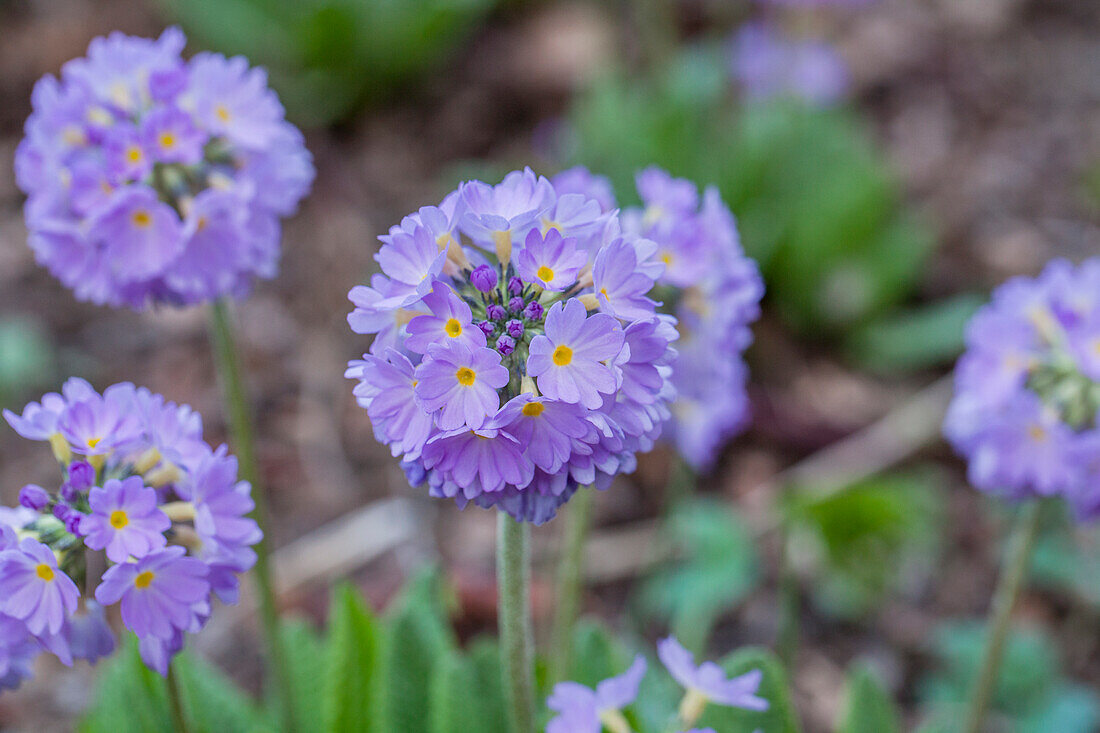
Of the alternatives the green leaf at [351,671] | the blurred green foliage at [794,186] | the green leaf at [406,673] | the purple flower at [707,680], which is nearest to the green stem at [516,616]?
the purple flower at [707,680]

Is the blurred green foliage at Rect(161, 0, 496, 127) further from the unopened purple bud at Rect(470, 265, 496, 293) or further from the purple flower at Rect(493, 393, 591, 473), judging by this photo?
the purple flower at Rect(493, 393, 591, 473)

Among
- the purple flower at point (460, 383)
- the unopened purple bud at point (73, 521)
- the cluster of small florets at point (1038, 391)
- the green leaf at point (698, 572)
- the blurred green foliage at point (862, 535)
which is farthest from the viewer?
the blurred green foliage at point (862, 535)

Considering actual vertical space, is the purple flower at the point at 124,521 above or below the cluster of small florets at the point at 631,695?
above

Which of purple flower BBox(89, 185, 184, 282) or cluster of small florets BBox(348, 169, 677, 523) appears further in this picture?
purple flower BBox(89, 185, 184, 282)

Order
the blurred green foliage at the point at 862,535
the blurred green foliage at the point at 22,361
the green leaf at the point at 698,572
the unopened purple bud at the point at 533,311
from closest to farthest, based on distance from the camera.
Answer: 1. the unopened purple bud at the point at 533,311
2. the green leaf at the point at 698,572
3. the blurred green foliage at the point at 862,535
4. the blurred green foliage at the point at 22,361

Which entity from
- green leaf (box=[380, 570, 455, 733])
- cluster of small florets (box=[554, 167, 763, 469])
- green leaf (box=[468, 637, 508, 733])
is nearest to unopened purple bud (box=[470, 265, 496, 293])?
cluster of small florets (box=[554, 167, 763, 469])

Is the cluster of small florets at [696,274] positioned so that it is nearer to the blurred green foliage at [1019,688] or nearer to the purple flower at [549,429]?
the purple flower at [549,429]

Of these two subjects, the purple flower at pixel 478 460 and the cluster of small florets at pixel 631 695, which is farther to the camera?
the cluster of small florets at pixel 631 695
